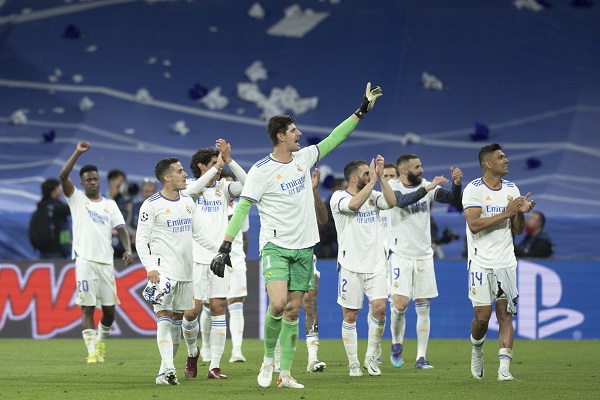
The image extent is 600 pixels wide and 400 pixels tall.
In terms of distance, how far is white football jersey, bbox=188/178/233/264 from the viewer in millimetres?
14086

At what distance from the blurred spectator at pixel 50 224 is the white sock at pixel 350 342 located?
839cm

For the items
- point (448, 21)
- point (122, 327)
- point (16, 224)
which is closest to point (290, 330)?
point (122, 327)

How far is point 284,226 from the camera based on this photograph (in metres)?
11.6

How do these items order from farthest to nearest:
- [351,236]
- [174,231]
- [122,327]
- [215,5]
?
[215,5] → [122,327] → [351,236] → [174,231]

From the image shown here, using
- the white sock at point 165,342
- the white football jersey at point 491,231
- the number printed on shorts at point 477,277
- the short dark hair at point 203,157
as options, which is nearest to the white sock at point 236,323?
the short dark hair at point 203,157

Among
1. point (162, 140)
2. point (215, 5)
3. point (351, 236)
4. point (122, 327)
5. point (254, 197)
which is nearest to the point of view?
point (254, 197)

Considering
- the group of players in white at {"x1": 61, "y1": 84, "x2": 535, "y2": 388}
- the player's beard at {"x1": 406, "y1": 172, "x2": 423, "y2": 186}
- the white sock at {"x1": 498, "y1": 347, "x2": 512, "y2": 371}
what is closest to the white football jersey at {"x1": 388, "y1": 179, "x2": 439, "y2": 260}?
the group of players in white at {"x1": 61, "y1": 84, "x2": 535, "y2": 388}

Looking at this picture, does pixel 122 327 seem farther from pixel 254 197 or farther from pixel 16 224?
pixel 254 197

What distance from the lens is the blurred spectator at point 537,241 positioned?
798 inches

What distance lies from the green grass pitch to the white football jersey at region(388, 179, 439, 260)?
144 cm

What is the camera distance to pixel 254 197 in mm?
11602

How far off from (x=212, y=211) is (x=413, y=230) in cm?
Result: 266

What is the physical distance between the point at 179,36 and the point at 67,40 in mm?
2520

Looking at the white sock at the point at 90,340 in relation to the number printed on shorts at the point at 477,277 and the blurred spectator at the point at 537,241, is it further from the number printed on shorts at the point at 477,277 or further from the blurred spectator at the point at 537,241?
the blurred spectator at the point at 537,241
